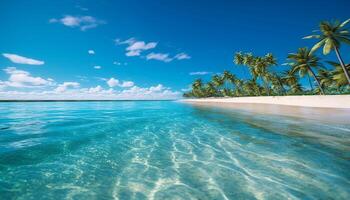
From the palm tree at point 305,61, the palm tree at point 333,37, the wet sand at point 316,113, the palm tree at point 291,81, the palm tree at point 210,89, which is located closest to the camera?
the wet sand at point 316,113

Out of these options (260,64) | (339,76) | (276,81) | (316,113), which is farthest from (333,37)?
(276,81)

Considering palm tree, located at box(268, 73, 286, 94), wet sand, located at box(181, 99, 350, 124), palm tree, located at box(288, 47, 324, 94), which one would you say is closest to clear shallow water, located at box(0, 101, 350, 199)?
wet sand, located at box(181, 99, 350, 124)

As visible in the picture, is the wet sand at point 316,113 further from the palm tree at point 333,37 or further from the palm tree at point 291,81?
the palm tree at point 291,81

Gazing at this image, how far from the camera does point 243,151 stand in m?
6.28

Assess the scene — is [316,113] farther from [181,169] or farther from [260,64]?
[260,64]

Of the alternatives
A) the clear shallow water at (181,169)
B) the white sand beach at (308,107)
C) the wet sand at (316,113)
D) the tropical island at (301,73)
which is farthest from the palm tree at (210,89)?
the clear shallow water at (181,169)

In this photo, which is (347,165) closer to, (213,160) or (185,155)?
(213,160)

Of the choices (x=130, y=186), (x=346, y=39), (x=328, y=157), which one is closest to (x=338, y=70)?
(x=346, y=39)

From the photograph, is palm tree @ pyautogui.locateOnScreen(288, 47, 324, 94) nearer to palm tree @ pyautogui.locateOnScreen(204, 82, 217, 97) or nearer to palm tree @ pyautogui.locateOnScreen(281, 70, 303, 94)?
palm tree @ pyautogui.locateOnScreen(281, 70, 303, 94)

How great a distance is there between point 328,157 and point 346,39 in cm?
3316

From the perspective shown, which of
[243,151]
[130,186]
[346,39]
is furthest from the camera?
[346,39]

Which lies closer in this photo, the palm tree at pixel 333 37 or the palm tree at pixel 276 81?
the palm tree at pixel 333 37

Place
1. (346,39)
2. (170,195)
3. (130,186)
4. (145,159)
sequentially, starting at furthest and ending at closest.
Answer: (346,39), (145,159), (130,186), (170,195)

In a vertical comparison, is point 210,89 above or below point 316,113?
above
